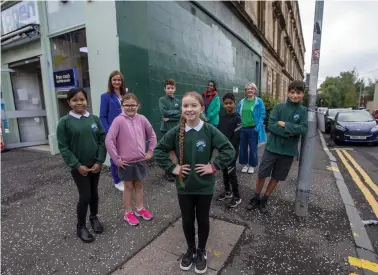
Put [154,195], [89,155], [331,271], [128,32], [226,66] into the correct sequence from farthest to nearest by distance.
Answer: [226,66]
[128,32]
[154,195]
[89,155]
[331,271]

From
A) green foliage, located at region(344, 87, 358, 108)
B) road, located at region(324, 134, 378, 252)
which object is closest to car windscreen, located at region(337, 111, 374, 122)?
road, located at region(324, 134, 378, 252)

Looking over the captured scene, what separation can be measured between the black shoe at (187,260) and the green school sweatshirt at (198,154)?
26.7 inches

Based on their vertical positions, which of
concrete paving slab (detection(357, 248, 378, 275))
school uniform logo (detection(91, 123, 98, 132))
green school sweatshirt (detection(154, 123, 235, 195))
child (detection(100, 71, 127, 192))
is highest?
child (detection(100, 71, 127, 192))

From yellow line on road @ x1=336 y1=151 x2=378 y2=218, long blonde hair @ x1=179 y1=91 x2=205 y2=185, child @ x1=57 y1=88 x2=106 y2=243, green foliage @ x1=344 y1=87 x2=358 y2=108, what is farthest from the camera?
green foliage @ x1=344 y1=87 x2=358 y2=108

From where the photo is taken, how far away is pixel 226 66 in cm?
1056

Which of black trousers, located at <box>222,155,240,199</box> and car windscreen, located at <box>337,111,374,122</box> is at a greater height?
car windscreen, located at <box>337,111,374,122</box>

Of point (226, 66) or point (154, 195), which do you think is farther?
point (226, 66)

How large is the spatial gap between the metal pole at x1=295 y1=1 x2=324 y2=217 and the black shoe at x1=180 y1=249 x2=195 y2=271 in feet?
5.87

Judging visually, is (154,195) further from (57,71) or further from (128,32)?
(57,71)

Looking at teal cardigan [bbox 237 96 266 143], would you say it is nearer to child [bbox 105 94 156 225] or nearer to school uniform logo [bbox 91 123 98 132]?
child [bbox 105 94 156 225]

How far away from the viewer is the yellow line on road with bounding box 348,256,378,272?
245 centimetres

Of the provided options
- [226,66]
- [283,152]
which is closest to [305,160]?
[283,152]

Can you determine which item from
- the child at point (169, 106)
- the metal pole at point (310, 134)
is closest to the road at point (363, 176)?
the metal pole at point (310, 134)

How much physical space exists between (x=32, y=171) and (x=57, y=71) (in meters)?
2.71
